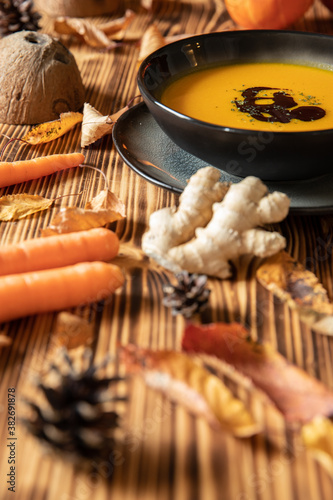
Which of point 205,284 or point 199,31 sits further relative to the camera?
point 199,31

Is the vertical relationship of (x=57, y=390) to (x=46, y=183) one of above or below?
above

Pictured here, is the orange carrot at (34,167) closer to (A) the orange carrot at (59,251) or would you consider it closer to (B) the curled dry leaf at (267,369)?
(A) the orange carrot at (59,251)

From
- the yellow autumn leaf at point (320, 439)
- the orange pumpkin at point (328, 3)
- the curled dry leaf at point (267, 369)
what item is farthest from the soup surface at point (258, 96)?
the orange pumpkin at point (328, 3)

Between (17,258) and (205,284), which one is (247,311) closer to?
(205,284)

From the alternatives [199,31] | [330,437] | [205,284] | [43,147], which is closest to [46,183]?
[43,147]

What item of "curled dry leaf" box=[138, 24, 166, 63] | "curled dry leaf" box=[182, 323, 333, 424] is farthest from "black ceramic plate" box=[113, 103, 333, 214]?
"curled dry leaf" box=[138, 24, 166, 63]

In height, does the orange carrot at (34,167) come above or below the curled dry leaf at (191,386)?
below

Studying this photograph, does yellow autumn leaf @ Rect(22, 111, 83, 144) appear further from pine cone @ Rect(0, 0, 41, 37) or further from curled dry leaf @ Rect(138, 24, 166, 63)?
pine cone @ Rect(0, 0, 41, 37)

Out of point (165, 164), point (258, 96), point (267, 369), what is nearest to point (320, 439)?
point (267, 369)
